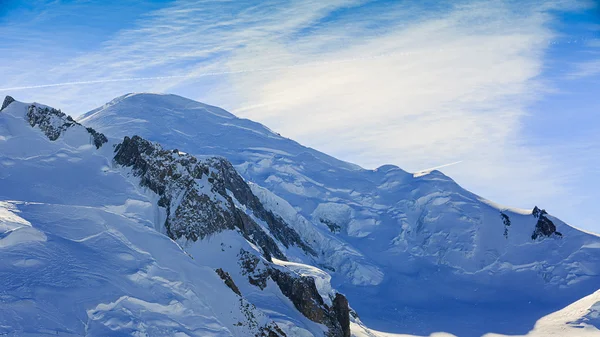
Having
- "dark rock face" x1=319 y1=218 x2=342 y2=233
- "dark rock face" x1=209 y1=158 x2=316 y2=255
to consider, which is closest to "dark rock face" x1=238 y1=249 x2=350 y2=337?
"dark rock face" x1=209 y1=158 x2=316 y2=255

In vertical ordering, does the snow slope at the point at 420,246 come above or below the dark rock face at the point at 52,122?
below

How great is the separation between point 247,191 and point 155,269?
3433 inches

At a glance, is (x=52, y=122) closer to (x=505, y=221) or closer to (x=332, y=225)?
(x=332, y=225)

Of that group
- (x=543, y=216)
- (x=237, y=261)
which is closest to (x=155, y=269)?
(x=237, y=261)

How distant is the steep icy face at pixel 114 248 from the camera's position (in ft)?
172

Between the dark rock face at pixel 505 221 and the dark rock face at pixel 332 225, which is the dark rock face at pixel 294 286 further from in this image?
the dark rock face at pixel 505 221

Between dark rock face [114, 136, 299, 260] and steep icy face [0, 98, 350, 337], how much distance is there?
0.17 m

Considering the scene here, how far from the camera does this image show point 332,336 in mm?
81188

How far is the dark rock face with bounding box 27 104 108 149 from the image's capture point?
9838cm

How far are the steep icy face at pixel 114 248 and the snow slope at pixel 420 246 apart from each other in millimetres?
56593

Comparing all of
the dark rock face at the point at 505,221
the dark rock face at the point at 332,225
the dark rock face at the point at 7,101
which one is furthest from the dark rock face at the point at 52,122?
the dark rock face at the point at 505,221

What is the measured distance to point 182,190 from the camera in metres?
89.9

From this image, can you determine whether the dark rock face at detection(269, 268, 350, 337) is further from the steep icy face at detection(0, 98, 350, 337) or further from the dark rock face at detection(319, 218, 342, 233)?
the dark rock face at detection(319, 218, 342, 233)

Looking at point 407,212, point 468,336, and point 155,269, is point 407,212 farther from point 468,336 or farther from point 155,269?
point 155,269
